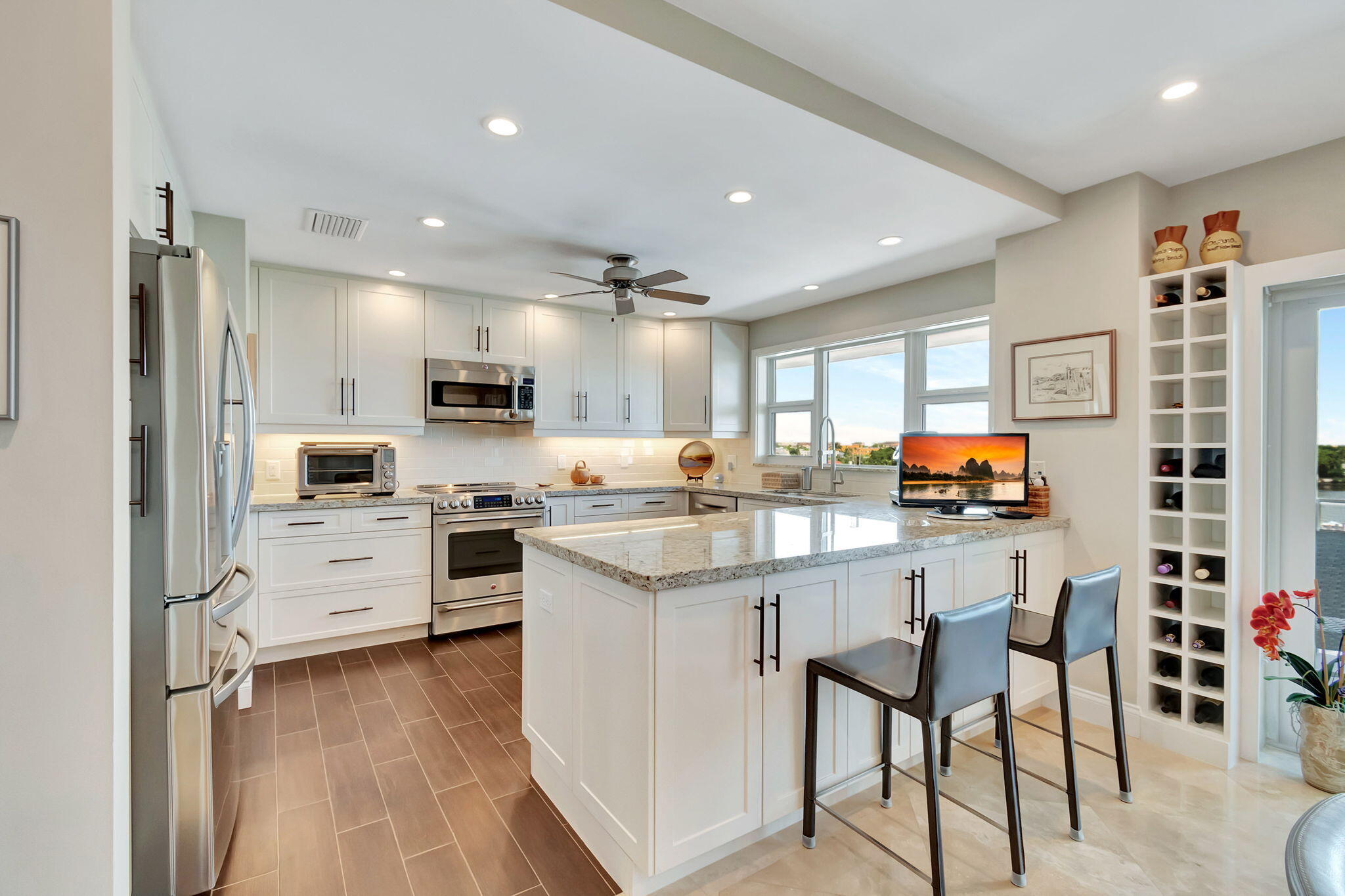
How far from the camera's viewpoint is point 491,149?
2.28 meters

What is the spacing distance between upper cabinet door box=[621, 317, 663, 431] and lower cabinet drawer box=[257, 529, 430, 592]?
6.66 ft

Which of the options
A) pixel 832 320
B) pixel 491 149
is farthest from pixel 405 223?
pixel 832 320

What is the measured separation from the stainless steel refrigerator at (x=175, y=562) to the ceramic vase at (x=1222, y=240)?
3.63 m

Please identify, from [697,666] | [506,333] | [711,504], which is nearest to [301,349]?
[506,333]

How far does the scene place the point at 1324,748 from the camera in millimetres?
2203

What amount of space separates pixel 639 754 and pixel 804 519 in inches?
53.9

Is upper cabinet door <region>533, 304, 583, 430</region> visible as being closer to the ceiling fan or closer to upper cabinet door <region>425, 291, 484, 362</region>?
upper cabinet door <region>425, 291, 484, 362</region>

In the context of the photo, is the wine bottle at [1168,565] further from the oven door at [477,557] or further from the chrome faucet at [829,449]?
the oven door at [477,557]

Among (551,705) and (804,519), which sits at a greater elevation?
(804,519)

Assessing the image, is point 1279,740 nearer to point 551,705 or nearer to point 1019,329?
point 1019,329

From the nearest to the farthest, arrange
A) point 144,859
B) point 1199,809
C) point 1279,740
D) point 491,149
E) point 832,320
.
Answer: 1. point 144,859
2. point 1199,809
3. point 491,149
4. point 1279,740
5. point 832,320

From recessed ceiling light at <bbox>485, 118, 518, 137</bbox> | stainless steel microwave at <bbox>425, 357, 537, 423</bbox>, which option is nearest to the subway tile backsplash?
stainless steel microwave at <bbox>425, 357, 537, 423</bbox>

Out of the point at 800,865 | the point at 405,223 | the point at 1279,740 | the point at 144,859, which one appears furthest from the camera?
the point at 405,223

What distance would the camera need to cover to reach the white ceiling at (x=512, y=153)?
65.0 inches
